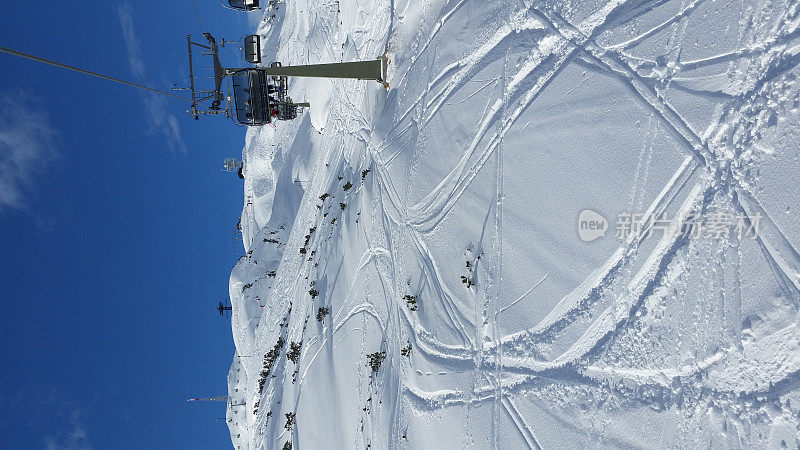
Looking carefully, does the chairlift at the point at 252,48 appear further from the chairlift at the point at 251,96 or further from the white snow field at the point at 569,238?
the white snow field at the point at 569,238

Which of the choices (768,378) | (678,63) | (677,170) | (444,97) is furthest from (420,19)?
(768,378)

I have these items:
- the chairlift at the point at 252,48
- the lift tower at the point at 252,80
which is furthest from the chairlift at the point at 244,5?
the lift tower at the point at 252,80

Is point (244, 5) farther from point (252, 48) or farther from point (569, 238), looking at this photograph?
point (569, 238)

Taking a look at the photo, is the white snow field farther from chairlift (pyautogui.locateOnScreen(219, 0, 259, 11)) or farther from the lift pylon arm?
chairlift (pyautogui.locateOnScreen(219, 0, 259, 11))

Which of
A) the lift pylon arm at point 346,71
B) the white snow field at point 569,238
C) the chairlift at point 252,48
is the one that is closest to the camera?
the white snow field at point 569,238

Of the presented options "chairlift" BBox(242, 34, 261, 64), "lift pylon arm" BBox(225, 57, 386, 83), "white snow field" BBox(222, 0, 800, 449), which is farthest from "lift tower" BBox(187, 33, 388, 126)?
"chairlift" BBox(242, 34, 261, 64)

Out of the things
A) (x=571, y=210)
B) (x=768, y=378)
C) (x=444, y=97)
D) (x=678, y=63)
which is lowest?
(x=768, y=378)

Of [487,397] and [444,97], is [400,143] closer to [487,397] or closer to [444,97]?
[444,97]

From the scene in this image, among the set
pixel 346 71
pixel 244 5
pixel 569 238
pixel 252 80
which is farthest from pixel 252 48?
pixel 569 238
